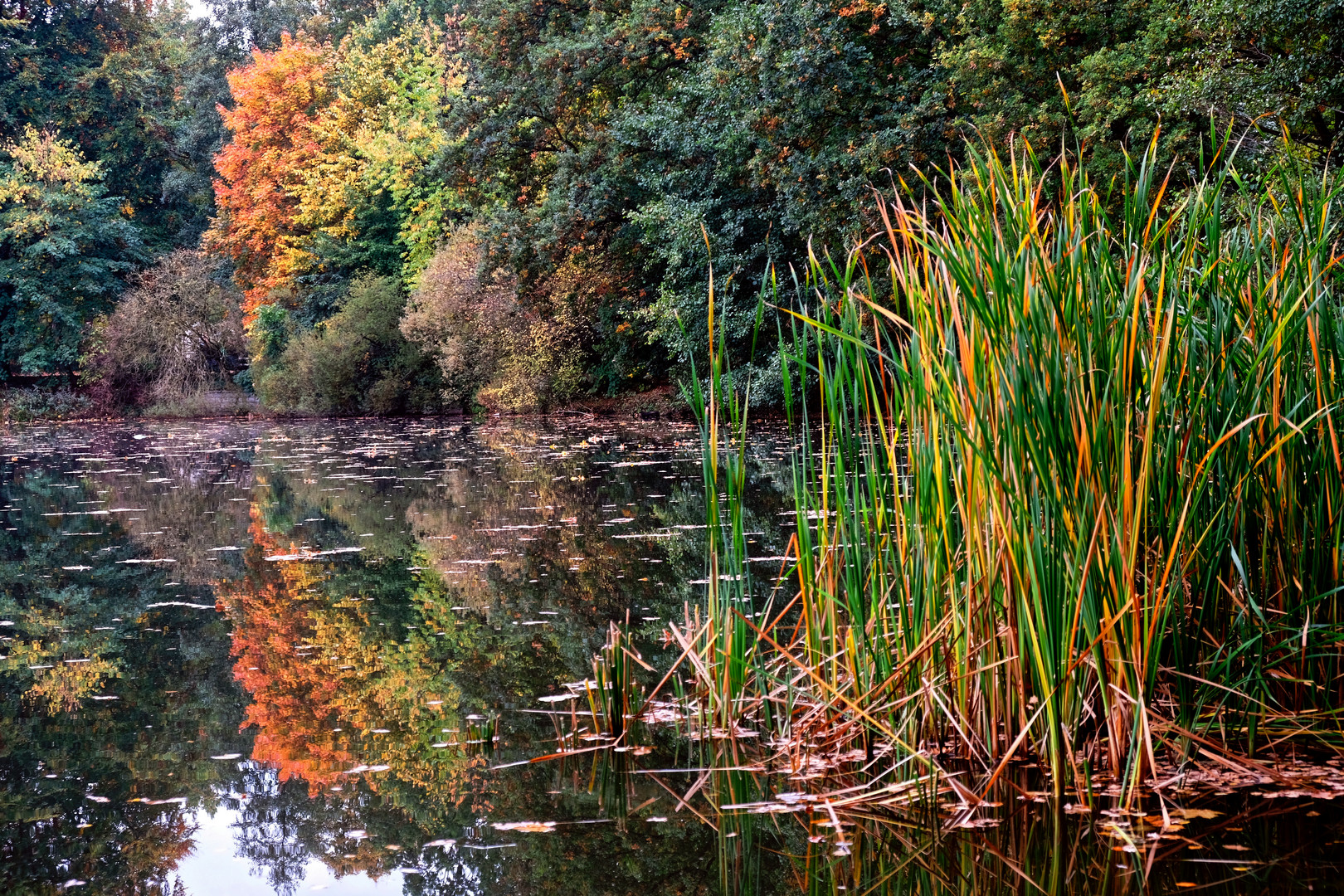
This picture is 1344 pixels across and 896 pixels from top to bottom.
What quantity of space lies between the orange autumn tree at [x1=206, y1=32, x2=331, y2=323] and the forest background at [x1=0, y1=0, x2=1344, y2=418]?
A: 0.30 feet

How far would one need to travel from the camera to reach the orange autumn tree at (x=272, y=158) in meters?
29.2

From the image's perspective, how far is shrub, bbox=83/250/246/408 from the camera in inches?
1099

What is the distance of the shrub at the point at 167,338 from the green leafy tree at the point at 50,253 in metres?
0.76

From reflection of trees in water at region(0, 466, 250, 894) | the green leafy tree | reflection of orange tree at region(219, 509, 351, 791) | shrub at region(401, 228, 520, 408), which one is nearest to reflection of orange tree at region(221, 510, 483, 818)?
reflection of orange tree at region(219, 509, 351, 791)

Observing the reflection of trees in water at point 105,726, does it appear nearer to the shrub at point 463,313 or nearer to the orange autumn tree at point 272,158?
the shrub at point 463,313

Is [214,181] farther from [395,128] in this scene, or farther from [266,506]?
[266,506]

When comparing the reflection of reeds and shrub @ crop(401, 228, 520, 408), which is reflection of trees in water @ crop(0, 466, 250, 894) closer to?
the reflection of reeds

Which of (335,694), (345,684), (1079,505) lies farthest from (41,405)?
(1079,505)

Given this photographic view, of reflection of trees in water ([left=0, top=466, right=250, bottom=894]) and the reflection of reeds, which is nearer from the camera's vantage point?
the reflection of reeds

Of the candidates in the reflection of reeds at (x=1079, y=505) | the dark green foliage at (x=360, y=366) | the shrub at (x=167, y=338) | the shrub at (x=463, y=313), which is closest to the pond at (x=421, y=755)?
the reflection of reeds at (x=1079, y=505)

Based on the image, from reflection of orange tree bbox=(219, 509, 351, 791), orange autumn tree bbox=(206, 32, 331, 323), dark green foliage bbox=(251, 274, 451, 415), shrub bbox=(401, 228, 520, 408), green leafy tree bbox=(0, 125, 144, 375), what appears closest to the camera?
reflection of orange tree bbox=(219, 509, 351, 791)

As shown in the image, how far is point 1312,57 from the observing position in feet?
30.5

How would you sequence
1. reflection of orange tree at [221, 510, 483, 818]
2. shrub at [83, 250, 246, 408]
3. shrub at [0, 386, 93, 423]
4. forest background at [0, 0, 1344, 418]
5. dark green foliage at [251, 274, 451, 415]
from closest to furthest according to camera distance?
reflection of orange tree at [221, 510, 483, 818] → forest background at [0, 0, 1344, 418] → dark green foliage at [251, 274, 451, 415] → shrub at [83, 250, 246, 408] → shrub at [0, 386, 93, 423]

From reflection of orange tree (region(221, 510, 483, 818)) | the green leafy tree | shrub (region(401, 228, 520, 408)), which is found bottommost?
reflection of orange tree (region(221, 510, 483, 818))
